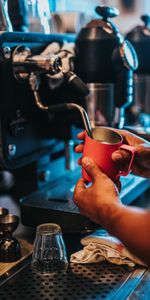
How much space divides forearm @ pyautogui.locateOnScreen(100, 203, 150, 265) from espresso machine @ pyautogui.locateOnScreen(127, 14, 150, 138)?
0.78 meters

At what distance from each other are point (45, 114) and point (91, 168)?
16.4 inches

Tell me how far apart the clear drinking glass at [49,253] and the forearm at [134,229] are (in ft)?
0.79

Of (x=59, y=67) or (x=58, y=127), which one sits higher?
(x=59, y=67)

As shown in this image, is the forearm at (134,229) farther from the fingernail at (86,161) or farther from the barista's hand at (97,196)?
the fingernail at (86,161)

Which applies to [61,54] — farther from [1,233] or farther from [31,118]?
[1,233]

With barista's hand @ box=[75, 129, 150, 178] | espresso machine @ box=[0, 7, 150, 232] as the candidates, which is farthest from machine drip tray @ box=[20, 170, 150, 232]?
barista's hand @ box=[75, 129, 150, 178]

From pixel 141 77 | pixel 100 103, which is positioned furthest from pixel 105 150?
pixel 141 77

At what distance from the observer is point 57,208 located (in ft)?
3.24

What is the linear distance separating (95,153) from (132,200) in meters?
0.40

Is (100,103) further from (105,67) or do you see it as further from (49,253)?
(49,253)

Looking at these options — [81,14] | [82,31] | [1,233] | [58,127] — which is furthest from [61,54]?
[81,14]

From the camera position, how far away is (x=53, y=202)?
103 centimetres

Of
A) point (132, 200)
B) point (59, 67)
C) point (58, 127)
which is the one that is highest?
point (59, 67)

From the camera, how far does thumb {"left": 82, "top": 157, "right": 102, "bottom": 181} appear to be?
748mm
